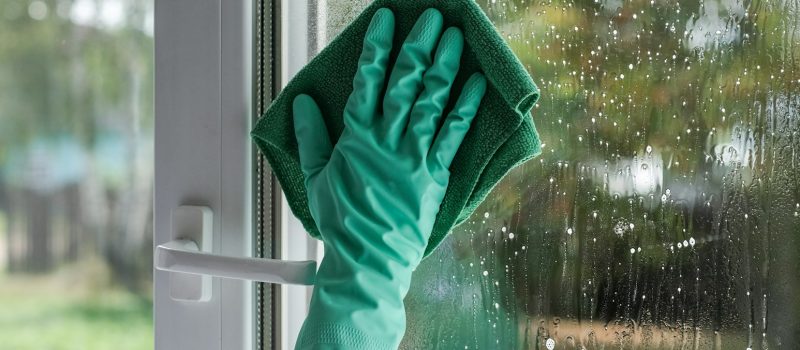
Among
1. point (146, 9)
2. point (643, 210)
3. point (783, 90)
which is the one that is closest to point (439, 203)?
point (643, 210)

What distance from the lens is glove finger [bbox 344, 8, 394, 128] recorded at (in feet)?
2.15

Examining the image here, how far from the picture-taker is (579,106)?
2.21ft

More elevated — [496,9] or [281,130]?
[496,9]

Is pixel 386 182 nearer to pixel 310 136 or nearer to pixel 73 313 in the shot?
pixel 310 136

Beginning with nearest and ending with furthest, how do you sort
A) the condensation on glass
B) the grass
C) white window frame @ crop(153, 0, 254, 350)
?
the condensation on glass
white window frame @ crop(153, 0, 254, 350)
the grass

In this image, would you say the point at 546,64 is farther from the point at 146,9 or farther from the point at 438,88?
the point at 146,9

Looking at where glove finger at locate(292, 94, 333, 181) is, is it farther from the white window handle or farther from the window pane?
the window pane

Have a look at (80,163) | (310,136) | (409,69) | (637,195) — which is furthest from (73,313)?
(637,195)

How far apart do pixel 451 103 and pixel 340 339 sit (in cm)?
24

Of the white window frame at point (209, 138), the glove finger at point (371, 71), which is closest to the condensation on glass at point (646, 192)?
the glove finger at point (371, 71)

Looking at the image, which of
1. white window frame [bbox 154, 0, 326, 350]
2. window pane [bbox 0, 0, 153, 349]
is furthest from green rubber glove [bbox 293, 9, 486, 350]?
window pane [bbox 0, 0, 153, 349]

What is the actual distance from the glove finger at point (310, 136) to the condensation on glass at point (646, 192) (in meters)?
0.17

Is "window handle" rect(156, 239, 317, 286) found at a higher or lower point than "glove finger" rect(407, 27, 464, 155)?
lower

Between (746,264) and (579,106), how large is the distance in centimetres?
20
